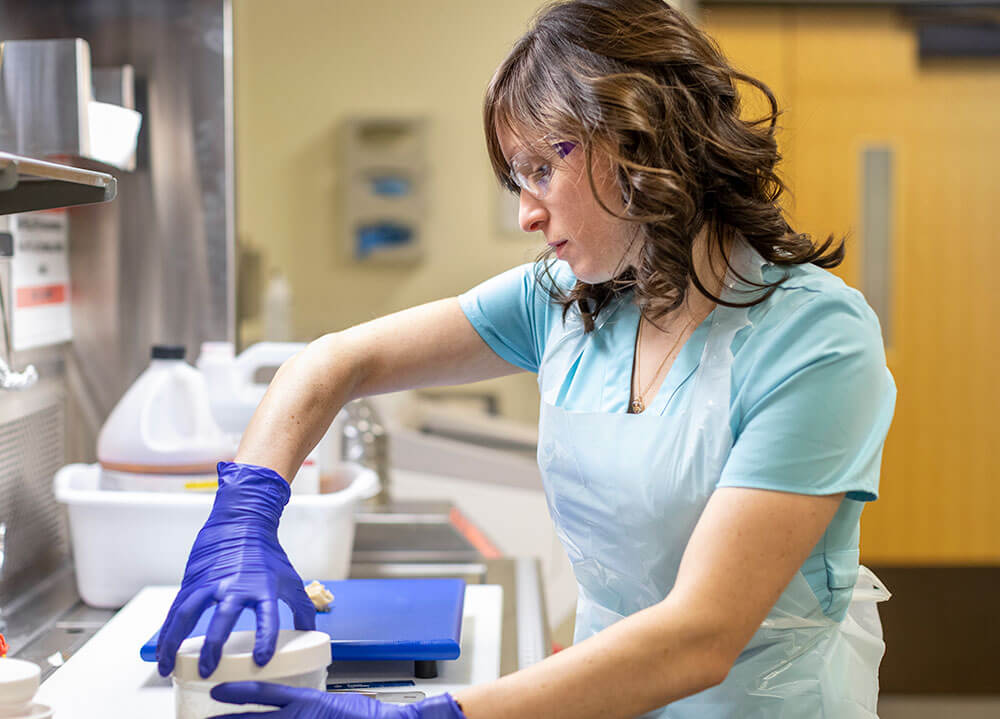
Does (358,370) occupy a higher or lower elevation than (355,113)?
lower

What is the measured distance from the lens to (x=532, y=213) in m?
0.95

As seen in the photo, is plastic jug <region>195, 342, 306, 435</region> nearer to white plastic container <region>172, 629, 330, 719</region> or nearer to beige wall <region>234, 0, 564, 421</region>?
white plastic container <region>172, 629, 330, 719</region>

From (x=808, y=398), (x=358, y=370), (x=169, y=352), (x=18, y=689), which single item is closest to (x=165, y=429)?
(x=169, y=352)

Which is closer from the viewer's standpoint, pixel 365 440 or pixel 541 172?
pixel 541 172

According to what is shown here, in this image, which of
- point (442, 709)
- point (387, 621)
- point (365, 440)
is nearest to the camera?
point (442, 709)

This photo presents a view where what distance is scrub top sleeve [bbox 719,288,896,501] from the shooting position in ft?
2.58

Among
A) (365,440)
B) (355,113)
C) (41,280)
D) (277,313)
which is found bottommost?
(365,440)

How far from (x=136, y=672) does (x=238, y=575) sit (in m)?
0.30

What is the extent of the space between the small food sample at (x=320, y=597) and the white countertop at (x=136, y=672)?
0.29ft

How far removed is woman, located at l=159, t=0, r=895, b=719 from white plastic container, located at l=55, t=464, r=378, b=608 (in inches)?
8.2

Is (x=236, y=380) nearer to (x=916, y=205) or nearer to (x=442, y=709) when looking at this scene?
(x=442, y=709)

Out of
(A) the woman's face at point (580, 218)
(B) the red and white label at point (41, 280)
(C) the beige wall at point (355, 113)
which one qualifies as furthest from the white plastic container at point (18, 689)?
(C) the beige wall at point (355, 113)

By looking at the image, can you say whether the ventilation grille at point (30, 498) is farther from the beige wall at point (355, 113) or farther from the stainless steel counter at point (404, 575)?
the beige wall at point (355, 113)

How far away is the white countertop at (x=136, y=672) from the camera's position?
968 millimetres
